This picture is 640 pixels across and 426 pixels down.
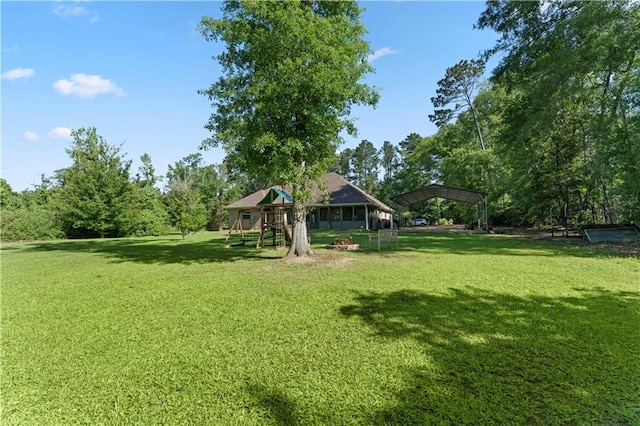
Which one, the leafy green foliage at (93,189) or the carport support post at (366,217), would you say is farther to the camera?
the carport support post at (366,217)

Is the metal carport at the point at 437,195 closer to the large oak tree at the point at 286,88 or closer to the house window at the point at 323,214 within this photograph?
the house window at the point at 323,214

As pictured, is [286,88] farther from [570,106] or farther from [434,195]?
[434,195]

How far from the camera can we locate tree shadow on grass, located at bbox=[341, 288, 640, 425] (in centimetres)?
243

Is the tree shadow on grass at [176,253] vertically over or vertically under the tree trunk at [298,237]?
under

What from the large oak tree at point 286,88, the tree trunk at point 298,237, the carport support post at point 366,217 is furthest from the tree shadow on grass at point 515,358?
the carport support post at point 366,217

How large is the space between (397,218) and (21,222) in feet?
122

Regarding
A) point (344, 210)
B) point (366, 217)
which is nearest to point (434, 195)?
point (366, 217)

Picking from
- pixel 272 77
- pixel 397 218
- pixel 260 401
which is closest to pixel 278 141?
pixel 272 77

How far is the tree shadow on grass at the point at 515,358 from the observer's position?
7.96 feet

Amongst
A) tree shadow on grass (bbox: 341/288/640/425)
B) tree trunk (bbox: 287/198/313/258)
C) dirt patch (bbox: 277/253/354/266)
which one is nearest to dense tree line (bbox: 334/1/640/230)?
tree trunk (bbox: 287/198/313/258)

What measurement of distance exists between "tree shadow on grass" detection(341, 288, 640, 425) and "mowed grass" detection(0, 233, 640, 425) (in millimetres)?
17

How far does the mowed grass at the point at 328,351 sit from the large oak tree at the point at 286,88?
4090mm

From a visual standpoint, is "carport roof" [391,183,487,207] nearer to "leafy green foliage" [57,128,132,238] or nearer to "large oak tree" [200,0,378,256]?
"large oak tree" [200,0,378,256]

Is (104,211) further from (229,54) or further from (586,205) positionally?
(586,205)
